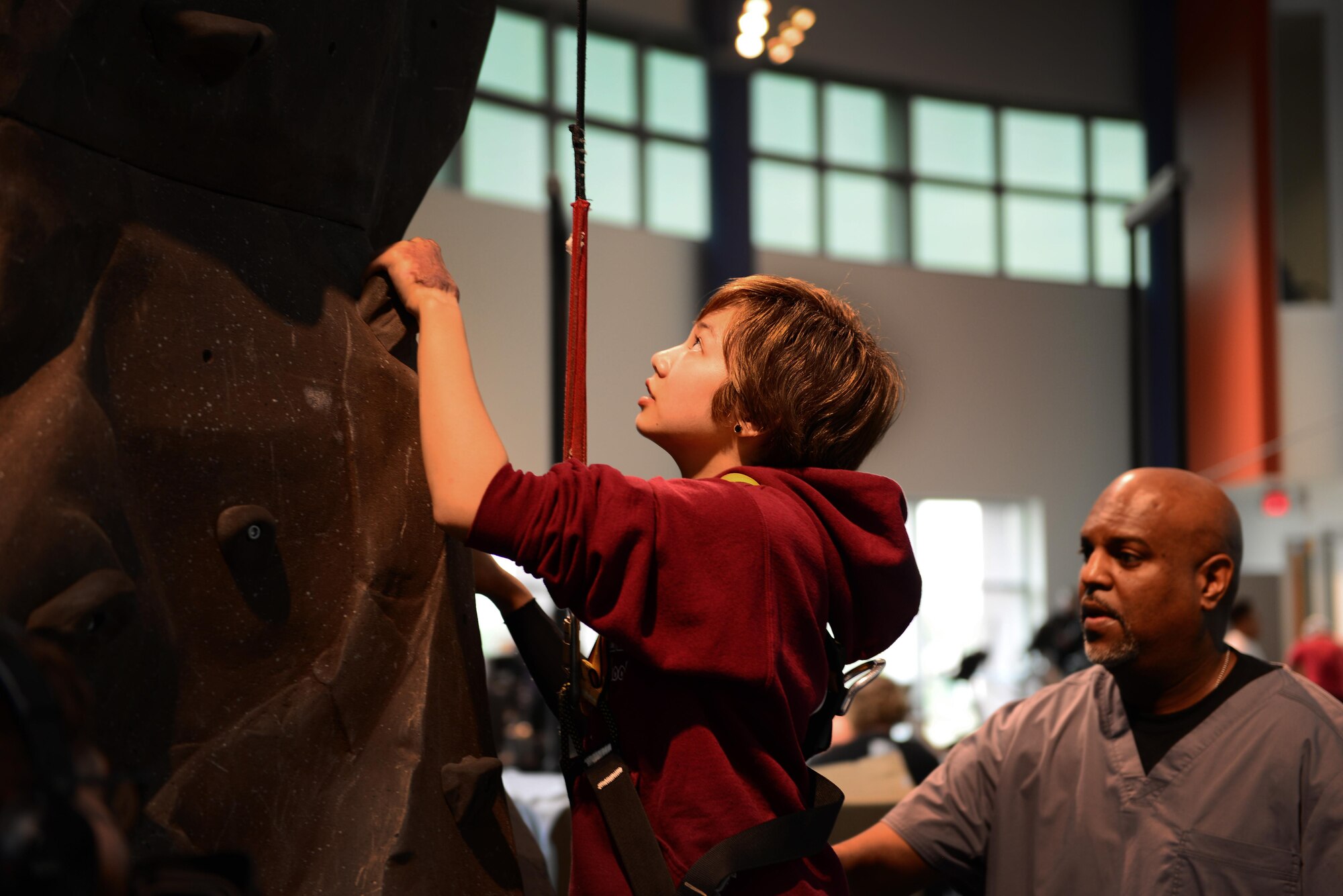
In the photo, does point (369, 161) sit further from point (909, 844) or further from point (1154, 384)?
point (1154, 384)

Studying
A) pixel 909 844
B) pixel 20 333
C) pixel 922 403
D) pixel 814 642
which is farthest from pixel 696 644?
pixel 922 403

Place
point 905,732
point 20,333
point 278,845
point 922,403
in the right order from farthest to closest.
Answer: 1. point 922,403
2. point 905,732
3. point 278,845
4. point 20,333

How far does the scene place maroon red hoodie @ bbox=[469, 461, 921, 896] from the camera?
1.25 m

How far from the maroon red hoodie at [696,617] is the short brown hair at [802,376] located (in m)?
0.07

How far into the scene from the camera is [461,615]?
1.54m

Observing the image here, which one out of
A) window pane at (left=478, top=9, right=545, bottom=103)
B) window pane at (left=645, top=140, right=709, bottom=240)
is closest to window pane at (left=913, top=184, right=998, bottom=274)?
window pane at (left=645, top=140, right=709, bottom=240)

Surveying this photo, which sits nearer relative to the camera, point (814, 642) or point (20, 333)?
point (20, 333)

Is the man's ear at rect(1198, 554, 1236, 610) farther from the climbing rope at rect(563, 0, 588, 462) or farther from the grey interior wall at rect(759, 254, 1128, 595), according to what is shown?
the grey interior wall at rect(759, 254, 1128, 595)

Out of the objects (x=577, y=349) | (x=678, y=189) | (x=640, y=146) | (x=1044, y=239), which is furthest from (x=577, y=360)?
(x=1044, y=239)

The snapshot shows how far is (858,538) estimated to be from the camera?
1.42m

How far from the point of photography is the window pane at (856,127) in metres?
11.8

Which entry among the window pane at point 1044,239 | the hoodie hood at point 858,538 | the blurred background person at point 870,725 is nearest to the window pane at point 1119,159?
the window pane at point 1044,239

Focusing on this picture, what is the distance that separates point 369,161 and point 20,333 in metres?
0.53

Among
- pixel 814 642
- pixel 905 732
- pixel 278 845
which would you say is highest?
pixel 814 642
